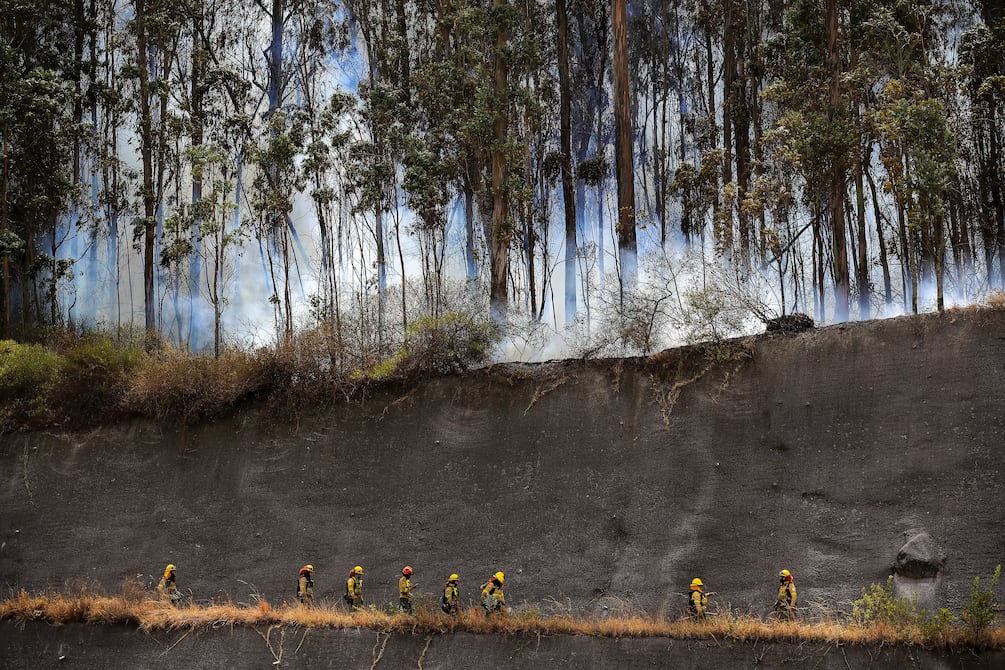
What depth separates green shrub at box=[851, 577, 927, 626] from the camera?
11.8 m

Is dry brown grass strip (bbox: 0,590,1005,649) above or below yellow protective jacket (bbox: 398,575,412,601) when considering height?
below

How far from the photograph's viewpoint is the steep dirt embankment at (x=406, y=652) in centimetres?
1166

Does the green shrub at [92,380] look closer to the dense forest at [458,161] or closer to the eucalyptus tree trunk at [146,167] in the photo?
the dense forest at [458,161]

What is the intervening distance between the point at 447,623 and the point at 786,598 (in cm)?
452

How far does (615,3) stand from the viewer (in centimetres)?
2198

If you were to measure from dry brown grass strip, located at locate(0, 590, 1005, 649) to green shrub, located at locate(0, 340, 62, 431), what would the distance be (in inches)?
142

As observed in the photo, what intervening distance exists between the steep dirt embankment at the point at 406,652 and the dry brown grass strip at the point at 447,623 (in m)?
0.11

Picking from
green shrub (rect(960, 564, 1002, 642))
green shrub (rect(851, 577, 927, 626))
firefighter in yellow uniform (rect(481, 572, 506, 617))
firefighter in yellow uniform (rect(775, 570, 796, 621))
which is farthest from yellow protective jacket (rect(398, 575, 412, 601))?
green shrub (rect(960, 564, 1002, 642))

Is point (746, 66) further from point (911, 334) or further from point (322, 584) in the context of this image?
point (322, 584)

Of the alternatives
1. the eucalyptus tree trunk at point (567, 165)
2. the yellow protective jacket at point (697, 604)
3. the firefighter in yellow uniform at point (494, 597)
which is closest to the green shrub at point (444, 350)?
the firefighter in yellow uniform at point (494, 597)

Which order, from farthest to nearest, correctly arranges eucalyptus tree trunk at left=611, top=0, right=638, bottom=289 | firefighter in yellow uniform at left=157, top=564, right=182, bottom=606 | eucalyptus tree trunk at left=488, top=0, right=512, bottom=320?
1. eucalyptus tree trunk at left=611, top=0, right=638, bottom=289
2. eucalyptus tree trunk at left=488, top=0, right=512, bottom=320
3. firefighter in yellow uniform at left=157, top=564, right=182, bottom=606

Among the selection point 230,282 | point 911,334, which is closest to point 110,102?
point 230,282

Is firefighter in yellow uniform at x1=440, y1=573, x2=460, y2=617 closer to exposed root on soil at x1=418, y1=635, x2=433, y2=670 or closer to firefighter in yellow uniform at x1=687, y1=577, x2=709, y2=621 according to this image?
exposed root on soil at x1=418, y1=635, x2=433, y2=670

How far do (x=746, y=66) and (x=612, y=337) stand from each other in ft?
30.5
